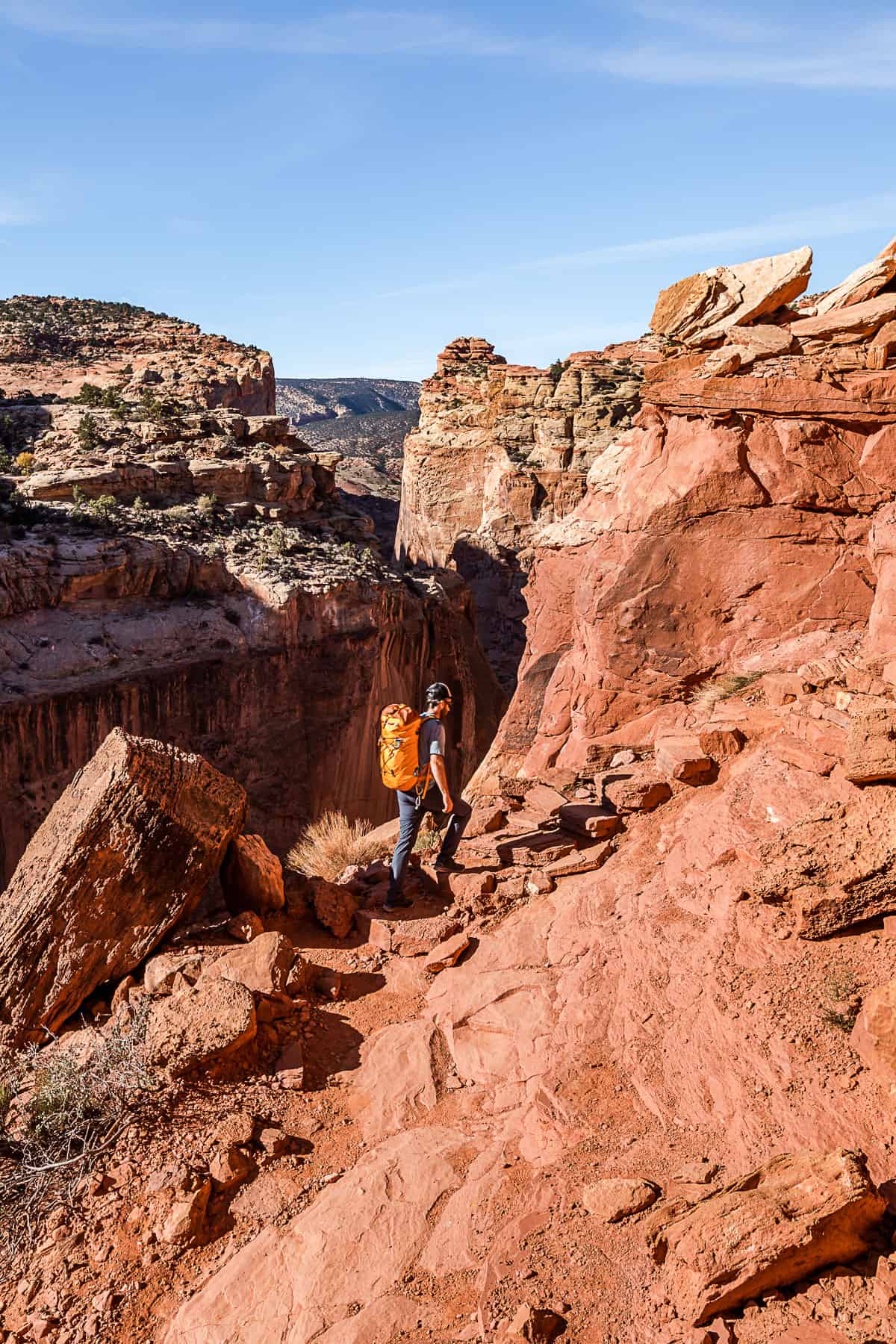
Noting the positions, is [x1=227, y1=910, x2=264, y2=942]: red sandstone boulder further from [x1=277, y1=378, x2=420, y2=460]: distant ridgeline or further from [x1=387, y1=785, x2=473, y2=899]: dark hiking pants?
[x1=277, y1=378, x2=420, y2=460]: distant ridgeline

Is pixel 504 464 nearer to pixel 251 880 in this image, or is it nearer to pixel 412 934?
pixel 251 880

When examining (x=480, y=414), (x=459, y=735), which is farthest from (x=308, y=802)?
(x=480, y=414)

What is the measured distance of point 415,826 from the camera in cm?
784

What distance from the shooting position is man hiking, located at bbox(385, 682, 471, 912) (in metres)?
7.83

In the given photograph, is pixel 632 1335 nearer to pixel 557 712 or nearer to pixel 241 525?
pixel 557 712

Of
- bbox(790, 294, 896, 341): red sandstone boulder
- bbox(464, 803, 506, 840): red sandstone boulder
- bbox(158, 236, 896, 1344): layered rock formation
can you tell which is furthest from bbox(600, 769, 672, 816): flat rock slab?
bbox(790, 294, 896, 341): red sandstone boulder

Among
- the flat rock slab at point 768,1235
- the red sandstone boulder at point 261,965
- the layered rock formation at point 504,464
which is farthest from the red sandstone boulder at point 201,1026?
the layered rock formation at point 504,464

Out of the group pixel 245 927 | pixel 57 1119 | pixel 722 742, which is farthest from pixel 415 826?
pixel 57 1119

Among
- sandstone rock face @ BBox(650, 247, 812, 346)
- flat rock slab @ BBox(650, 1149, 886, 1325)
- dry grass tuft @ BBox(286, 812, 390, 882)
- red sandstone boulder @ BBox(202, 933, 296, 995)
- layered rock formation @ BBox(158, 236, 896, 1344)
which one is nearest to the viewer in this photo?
flat rock slab @ BBox(650, 1149, 886, 1325)

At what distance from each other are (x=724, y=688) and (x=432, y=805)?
10.9ft

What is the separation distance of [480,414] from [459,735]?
22.4 metres

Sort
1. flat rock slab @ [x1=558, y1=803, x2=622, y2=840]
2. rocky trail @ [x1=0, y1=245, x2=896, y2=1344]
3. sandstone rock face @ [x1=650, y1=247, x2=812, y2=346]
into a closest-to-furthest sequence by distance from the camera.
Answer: rocky trail @ [x1=0, y1=245, x2=896, y2=1344] < flat rock slab @ [x1=558, y1=803, x2=622, y2=840] < sandstone rock face @ [x1=650, y1=247, x2=812, y2=346]

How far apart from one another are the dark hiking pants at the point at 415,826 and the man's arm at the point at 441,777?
12 cm

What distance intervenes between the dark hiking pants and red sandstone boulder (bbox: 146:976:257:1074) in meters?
2.01
